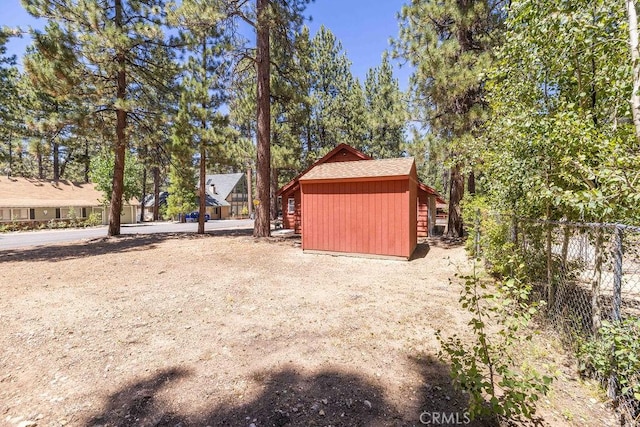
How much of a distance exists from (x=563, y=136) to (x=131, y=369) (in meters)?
4.84

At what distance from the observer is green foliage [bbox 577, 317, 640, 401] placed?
2.05m

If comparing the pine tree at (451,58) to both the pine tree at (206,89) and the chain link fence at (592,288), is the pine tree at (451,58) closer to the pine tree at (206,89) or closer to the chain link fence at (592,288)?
the chain link fence at (592,288)

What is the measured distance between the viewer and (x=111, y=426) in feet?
7.27

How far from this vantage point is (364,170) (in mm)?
9148

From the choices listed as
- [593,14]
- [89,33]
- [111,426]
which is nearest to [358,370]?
[111,426]

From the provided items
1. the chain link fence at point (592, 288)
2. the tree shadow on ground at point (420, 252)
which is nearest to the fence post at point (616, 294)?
the chain link fence at point (592, 288)

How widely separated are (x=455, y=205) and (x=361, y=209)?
5.61 meters

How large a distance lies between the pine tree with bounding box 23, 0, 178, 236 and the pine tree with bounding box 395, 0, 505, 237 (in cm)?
1003

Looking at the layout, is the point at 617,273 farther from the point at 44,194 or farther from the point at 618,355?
the point at 44,194

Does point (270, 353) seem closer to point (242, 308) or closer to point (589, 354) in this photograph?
point (242, 308)

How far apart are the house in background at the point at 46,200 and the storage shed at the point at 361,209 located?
25.7 metres

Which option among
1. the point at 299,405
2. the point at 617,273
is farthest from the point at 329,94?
the point at 299,405

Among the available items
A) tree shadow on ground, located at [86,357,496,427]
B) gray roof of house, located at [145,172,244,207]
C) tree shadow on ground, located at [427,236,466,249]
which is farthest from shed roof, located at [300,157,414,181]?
gray roof of house, located at [145,172,244,207]

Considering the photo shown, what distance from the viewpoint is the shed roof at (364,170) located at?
8.51 metres
